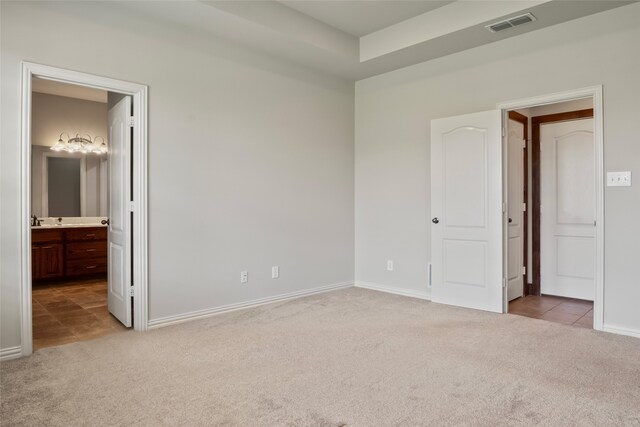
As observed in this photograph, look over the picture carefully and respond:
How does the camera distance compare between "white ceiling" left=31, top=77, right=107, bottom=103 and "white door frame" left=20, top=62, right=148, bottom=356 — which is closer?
"white door frame" left=20, top=62, right=148, bottom=356

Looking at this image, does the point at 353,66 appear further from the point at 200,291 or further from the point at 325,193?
the point at 200,291

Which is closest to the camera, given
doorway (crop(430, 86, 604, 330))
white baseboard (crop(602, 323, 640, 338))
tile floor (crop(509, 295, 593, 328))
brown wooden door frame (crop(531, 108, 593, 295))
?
white baseboard (crop(602, 323, 640, 338))

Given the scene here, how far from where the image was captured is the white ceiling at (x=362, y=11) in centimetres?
375

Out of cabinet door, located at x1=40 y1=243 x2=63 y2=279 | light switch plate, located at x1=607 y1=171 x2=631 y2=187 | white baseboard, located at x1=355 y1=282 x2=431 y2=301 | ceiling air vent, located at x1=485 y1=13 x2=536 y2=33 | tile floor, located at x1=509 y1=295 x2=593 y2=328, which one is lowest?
tile floor, located at x1=509 y1=295 x2=593 y2=328

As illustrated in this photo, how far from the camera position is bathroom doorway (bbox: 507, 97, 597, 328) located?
4680mm

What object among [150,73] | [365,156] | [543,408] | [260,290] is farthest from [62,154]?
[543,408]

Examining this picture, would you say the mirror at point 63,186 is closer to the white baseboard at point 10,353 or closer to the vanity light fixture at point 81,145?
the vanity light fixture at point 81,145

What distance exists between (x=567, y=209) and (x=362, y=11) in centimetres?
333

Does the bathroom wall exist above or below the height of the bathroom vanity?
above

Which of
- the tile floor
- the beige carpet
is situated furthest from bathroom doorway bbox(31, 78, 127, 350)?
the tile floor

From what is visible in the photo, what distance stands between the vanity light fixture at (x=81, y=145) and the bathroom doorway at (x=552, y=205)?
6058mm

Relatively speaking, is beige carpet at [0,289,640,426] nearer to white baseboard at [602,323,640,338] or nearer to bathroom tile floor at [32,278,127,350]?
white baseboard at [602,323,640,338]

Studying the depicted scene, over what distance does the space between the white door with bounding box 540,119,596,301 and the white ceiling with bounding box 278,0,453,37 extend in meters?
2.35

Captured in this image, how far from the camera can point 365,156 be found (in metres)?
5.27
